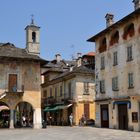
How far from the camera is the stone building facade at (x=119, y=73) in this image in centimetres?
3200

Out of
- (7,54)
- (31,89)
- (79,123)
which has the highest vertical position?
(7,54)

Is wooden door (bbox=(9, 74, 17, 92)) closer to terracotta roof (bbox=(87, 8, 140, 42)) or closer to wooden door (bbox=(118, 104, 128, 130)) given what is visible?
terracotta roof (bbox=(87, 8, 140, 42))

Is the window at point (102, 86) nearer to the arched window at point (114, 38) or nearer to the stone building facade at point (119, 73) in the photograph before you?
the stone building facade at point (119, 73)

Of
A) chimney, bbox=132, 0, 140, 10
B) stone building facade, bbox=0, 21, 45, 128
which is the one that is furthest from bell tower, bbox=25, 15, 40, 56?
chimney, bbox=132, 0, 140, 10

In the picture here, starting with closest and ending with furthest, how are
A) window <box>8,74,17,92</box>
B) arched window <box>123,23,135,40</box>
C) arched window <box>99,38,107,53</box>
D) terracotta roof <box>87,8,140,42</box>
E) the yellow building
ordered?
1. terracotta roof <box>87,8,140,42</box>
2. arched window <box>123,23,135,40</box>
3. window <box>8,74,17,92</box>
4. arched window <box>99,38,107,53</box>
5. the yellow building

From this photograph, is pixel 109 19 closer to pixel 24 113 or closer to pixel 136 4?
pixel 136 4

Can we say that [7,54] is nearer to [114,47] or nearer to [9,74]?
[9,74]

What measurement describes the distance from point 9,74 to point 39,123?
252 inches

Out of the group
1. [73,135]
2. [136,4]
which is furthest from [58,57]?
[73,135]

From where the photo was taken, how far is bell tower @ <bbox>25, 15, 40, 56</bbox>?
52.8 metres

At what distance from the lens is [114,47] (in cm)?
3622

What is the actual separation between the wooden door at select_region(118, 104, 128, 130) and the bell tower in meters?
A: 22.6

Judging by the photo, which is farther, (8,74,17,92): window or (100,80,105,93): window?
(100,80,105,93): window

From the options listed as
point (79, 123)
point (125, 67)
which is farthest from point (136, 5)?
point (79, 123)
